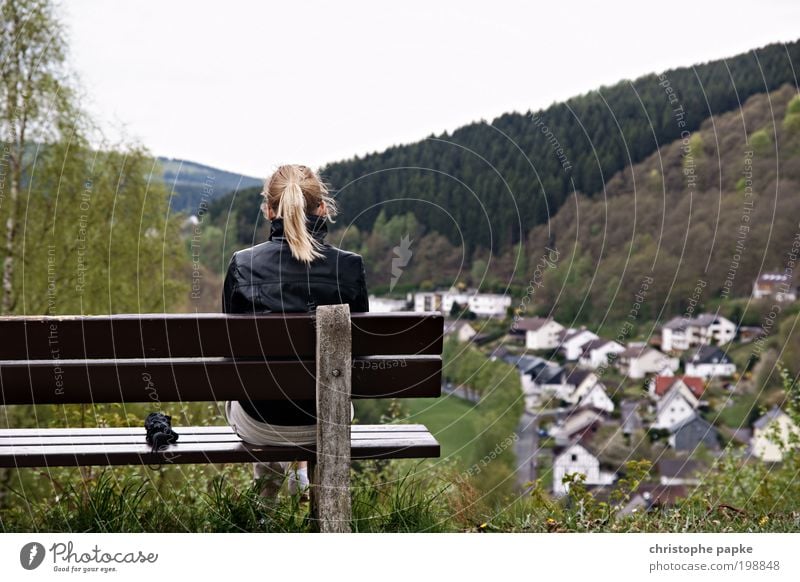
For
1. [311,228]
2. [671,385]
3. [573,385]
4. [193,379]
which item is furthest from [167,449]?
[671,385]

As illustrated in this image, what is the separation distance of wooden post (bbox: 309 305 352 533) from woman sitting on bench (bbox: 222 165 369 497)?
145 mm

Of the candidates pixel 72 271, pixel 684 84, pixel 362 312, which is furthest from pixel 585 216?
pixel 362 312

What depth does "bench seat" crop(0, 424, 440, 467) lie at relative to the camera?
3.95m

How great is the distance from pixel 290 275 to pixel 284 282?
46 mm

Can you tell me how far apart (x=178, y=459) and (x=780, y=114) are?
21.0 metres

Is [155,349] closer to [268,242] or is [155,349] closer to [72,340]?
[72,340]

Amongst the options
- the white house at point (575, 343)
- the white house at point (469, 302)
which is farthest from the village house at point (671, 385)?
the white house at point (469, 302)

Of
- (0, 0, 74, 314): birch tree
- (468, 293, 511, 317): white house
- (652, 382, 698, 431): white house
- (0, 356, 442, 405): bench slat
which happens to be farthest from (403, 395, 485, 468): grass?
(0, 0, 74, 314): birch tree

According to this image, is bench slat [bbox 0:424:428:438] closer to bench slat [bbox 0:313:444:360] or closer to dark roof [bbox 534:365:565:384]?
bench slat [bbox 0:313:444:360]

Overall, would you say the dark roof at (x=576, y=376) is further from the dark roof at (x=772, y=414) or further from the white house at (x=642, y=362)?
the dark roof at (x=772, y=414)

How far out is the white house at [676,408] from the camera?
16.5 m

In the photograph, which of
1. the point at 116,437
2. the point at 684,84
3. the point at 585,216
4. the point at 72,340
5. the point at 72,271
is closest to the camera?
the point at 72,340

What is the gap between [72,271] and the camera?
18.8 metres

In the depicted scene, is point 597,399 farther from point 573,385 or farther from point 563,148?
point 563,148
